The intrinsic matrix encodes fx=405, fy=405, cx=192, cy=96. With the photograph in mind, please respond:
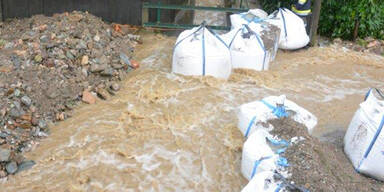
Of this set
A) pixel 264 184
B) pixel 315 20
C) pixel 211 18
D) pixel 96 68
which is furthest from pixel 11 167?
pixel 211 18

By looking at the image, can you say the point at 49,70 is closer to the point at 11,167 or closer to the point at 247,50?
the point at 11,167

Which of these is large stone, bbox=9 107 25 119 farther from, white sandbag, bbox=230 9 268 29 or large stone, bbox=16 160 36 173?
white sandbag, bbox=230 9 268 29

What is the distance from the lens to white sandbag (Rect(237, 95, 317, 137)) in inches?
166

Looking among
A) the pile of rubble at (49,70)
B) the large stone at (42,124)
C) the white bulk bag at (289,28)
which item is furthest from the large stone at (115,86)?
the white bulk bag at (289,28)

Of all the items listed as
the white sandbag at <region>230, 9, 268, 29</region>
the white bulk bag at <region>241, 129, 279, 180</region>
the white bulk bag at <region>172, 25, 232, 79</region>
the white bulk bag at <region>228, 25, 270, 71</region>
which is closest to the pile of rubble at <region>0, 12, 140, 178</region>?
the white bulk bag at <region>172, 25, 232, 79</region>

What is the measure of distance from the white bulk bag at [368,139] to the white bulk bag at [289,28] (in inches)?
129

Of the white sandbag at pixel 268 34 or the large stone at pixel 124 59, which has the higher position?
the white sandbag at pixel 268 34

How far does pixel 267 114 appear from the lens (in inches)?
167

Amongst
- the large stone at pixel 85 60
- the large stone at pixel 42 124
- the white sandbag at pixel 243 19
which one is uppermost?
the white sandbag at pixel 243 19

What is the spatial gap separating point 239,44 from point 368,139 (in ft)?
9.62

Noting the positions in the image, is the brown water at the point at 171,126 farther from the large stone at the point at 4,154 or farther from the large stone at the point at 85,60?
the large stone at the point at 85,60

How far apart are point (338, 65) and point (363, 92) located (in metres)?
1.08

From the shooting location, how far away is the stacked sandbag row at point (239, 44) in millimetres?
5895

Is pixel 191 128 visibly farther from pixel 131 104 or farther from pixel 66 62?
pixel 66 62
